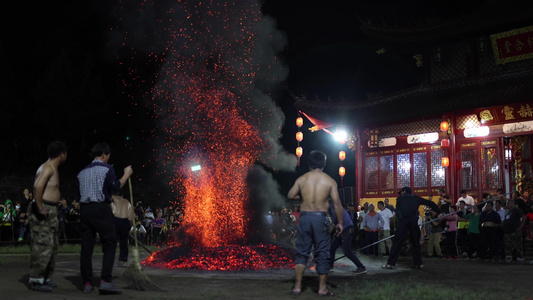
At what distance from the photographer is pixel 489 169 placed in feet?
71.3

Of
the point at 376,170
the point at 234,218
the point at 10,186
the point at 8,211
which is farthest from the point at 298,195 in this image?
the point at 10,186

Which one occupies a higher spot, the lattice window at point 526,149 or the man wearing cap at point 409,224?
the lattice window at point 526,149

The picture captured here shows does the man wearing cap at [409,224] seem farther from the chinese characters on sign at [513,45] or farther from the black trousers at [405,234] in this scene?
the chinese characters on sign at [513,45]

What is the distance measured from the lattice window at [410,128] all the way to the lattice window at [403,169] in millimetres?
957

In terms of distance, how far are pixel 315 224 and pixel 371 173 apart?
17.8m

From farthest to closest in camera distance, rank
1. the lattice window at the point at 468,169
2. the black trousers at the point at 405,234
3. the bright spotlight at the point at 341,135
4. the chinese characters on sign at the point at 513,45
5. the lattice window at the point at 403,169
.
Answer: the bright spotlight at the point at 341,135, the lattice window at the point at 403,169, the lattice window at the point at 468,169, the chinese characters on sign at the point at 513,45, the black trousers at the point at 405,234

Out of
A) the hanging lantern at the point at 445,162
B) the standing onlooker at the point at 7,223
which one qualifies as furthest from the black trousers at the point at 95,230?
the hanging lantern at the point at 445,162

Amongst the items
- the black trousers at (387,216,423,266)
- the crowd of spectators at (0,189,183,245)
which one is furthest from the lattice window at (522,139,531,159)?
the crowd of spectators at (0,189,183,245)

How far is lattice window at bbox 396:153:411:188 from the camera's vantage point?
78.6ft

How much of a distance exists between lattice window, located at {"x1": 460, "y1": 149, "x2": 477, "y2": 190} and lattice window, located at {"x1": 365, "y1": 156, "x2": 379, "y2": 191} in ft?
12.8

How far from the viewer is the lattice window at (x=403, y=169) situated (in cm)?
2395

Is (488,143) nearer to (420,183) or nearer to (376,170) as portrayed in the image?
(420,183)

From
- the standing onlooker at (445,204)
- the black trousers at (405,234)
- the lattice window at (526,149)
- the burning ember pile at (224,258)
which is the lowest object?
the burning ember pile at (224,258)

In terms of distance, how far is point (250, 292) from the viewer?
8266mm
